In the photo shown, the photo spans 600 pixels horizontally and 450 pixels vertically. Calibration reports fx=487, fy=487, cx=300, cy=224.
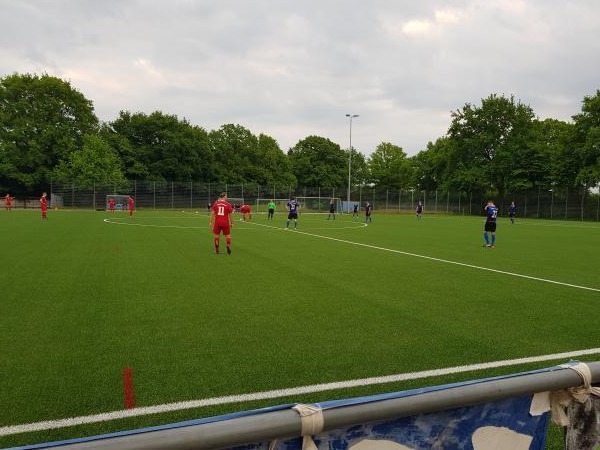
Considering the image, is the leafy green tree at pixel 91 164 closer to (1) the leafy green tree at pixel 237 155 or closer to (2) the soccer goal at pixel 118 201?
(2) the soccer goal at pixel 118 201

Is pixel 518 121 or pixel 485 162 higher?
pixel 518 121

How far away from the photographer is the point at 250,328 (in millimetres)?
6547

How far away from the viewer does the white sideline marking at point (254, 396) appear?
3.74 m

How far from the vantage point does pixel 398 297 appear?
8695 millimetres

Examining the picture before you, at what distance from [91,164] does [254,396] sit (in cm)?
6378

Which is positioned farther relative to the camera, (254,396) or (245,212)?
(245,212)

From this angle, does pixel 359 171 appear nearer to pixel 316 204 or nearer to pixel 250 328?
pixel 316 204

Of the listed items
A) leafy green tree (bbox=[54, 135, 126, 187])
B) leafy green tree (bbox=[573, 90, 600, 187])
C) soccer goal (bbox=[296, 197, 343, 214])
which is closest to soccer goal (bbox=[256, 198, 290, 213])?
soccer goal (bbox=[296, 197, 343, 214])

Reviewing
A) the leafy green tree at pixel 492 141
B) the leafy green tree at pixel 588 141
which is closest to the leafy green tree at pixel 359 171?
the leafy green tree at pixel 492 141

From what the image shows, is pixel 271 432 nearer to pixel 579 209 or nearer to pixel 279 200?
pixel 579 209

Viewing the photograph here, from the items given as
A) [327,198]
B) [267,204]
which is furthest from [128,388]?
[327,198]

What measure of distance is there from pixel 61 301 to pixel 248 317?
3.31 m

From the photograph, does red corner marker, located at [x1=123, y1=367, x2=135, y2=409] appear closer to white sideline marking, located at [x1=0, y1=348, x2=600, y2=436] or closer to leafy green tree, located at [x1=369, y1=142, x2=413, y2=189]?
white sideline marking, located at [x1=0, y1=348, x2=600, y2=436]

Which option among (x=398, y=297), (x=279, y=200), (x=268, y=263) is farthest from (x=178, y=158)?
(x=398, y=297)
